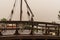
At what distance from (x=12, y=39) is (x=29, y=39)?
23 cm

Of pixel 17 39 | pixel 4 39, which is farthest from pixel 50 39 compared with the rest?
pixel 4 39

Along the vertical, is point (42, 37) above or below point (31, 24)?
below

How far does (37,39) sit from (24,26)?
242 millimetres

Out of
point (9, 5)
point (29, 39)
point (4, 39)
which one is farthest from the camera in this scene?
point (9, 5)

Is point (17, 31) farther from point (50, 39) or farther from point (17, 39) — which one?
point (50, 39)

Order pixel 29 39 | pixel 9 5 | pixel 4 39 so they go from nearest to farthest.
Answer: pixel 4 39 < pixel 29 39 < pixel 9 5

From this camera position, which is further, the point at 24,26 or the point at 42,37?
the point at 24,26

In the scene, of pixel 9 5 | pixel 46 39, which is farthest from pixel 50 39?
pixel 9 5

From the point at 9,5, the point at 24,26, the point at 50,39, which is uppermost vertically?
the point at 9,5

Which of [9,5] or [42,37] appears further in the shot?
[9,5]

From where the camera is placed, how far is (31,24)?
2154mm

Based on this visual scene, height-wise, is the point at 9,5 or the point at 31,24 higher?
the point at 9,5

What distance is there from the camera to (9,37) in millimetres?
1907

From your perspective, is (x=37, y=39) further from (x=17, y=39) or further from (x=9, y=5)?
(x=9, y=5)
